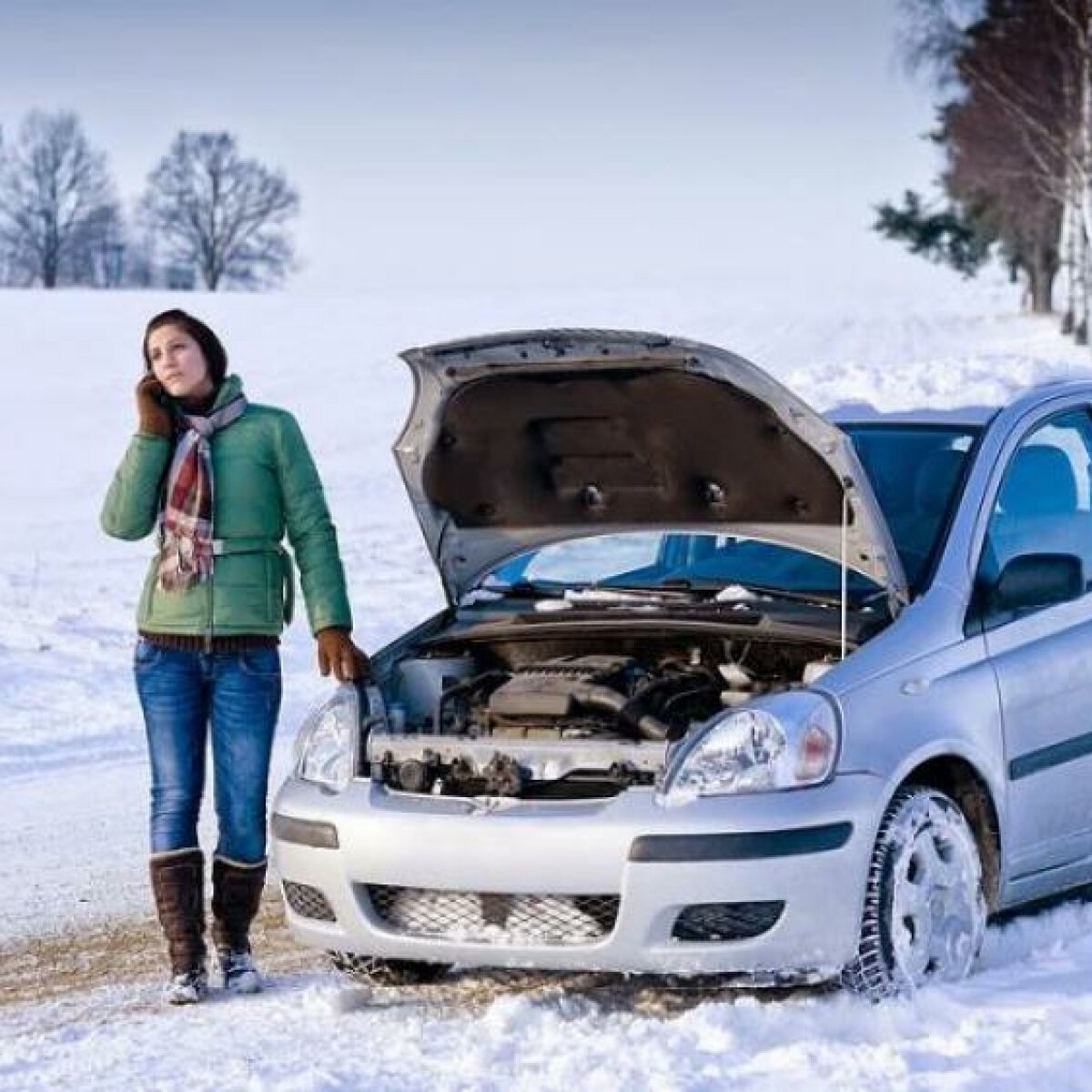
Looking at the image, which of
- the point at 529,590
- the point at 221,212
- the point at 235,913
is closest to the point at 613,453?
the point at 529,590

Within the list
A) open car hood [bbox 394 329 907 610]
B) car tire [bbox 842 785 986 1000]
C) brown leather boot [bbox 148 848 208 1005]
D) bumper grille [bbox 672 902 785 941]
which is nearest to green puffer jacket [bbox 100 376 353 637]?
open car hood [bbox 394 329 907 610]

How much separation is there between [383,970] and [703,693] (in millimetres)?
1128

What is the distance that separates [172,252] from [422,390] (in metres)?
98.2

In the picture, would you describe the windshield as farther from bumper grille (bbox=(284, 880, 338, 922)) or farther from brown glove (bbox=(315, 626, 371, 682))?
bumper grille (bbox=(284, 880, 338, 922))

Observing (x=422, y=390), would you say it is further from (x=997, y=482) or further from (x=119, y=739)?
(x=119, y=739)

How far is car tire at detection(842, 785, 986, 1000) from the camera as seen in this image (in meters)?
5.72

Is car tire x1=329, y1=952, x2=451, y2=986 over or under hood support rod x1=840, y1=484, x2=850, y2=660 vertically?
under

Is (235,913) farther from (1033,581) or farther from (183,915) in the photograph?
(1033,581)

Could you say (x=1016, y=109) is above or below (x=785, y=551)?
above

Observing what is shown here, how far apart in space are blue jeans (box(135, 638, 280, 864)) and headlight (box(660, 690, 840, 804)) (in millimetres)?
1362

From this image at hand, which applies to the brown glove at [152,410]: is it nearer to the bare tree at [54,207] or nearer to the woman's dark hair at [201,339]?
the woman's dark hair at [201,339]

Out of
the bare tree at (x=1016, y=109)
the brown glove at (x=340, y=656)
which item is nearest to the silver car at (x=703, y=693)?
the brown glove at (x=340, y=656)

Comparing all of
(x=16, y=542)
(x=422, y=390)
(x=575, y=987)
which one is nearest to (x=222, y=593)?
(x=422, y=390)

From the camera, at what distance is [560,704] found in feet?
20.5
